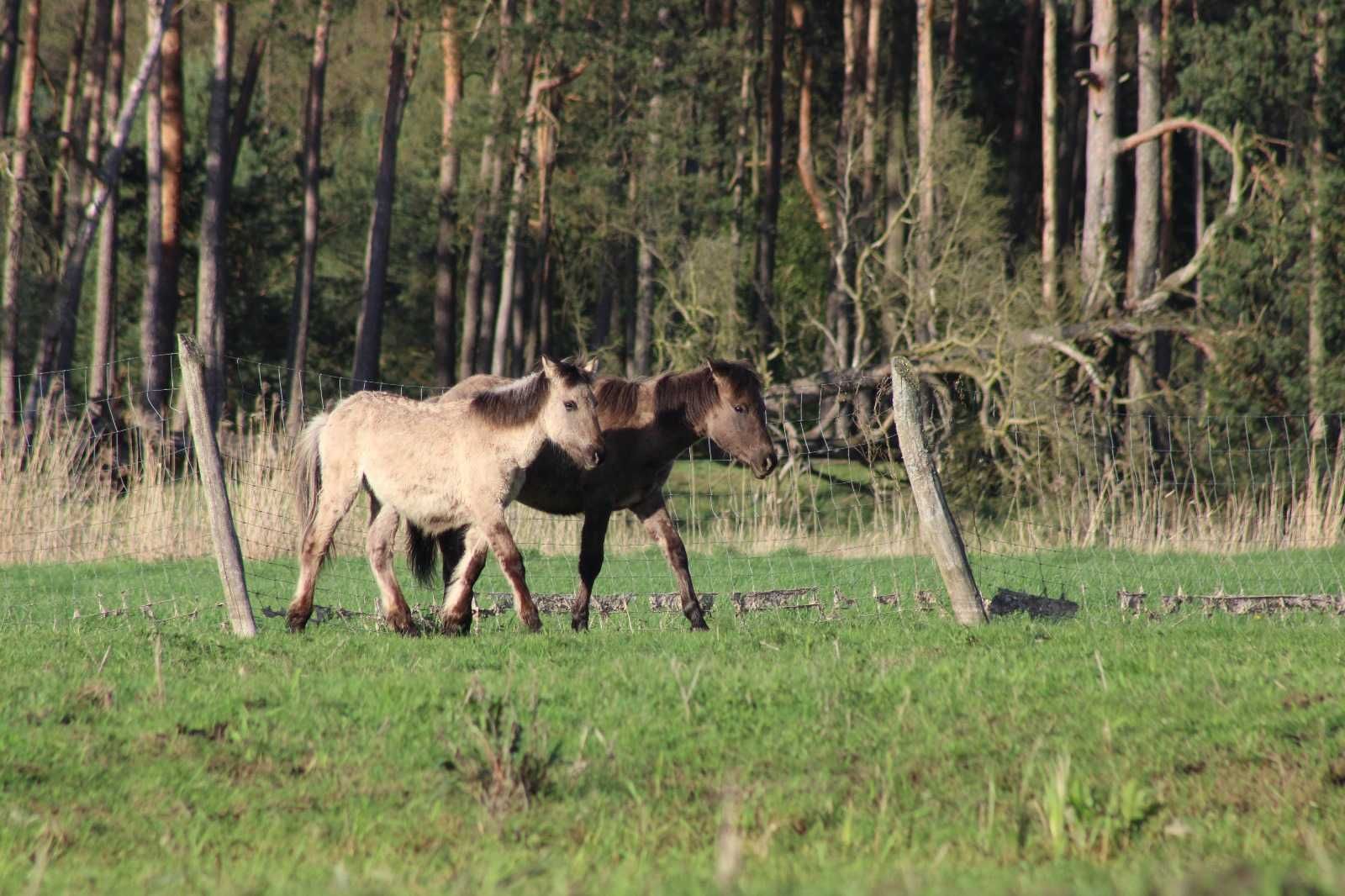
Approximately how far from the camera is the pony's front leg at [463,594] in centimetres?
1009

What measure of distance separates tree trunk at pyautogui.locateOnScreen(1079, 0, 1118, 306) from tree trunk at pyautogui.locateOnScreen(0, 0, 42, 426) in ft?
60.5

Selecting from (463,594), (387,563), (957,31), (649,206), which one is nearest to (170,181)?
(649,206)

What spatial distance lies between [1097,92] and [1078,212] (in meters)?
20.8

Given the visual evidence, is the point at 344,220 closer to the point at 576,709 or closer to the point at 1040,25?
the point at 1040,25

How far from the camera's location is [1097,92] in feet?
89.4

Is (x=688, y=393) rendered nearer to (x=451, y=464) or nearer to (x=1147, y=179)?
(x=451, y=464)

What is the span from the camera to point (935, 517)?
10289 millimetres

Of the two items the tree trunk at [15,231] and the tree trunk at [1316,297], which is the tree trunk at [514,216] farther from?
the tree trunk at [1316,297]

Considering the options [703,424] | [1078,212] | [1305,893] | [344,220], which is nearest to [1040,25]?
[1078,212]

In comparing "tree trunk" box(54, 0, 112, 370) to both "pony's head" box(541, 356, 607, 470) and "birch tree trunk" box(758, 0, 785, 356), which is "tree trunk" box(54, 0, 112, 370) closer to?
"birch tree trunk" box(758, 0, 785, 356)

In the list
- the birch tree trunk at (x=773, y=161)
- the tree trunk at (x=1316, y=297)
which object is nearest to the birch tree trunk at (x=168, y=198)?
the birch tree trunk at (x=773, y=161)

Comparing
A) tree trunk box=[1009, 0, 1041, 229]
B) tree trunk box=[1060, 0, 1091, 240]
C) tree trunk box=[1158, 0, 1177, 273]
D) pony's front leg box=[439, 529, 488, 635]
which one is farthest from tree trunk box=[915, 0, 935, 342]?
pony's front leg box=[439, 529, 488, 635]

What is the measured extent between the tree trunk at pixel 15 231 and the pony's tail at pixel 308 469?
11553mm

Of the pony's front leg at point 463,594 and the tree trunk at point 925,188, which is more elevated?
the tree trunk at point 925,188
